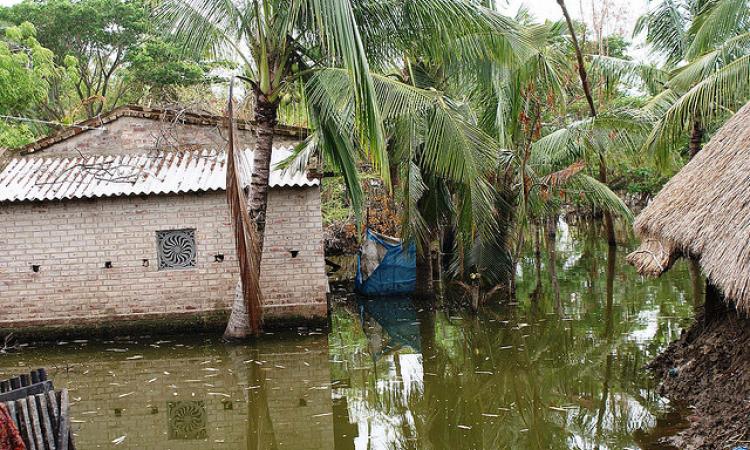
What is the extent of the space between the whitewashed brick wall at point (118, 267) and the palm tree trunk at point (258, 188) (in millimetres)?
979

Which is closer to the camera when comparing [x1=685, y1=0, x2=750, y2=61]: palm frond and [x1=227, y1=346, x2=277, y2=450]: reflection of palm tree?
[x1=227, y1=346, x2=277, y2=450]: reflection of palm tree

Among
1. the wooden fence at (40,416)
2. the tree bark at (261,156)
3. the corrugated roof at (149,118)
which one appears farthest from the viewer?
the corrugated roof at (149,118)

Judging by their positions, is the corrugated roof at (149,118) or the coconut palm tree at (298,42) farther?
the corrugated roof at (149,118)

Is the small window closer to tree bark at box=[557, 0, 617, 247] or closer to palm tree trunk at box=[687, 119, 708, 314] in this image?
tree bark at box=[557, 0, 617, 247]

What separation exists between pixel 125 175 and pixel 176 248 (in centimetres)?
164

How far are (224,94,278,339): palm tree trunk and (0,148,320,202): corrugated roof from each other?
915 millimetres

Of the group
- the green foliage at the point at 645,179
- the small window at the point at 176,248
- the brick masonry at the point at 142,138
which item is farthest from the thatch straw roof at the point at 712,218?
the green foliage at the point at 645,179

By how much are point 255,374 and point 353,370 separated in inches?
51.3

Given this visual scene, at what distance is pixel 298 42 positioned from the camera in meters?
10.7

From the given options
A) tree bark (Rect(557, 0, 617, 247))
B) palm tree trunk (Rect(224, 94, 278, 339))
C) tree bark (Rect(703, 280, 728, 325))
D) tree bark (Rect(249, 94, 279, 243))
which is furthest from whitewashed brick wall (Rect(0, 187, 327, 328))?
tree bark (Rect(703, 280, 728, 325))

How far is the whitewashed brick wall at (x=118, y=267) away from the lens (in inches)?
486

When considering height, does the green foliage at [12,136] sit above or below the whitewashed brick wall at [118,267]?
above

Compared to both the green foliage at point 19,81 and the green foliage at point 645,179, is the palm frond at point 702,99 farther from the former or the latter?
the green foliage at point 19,81

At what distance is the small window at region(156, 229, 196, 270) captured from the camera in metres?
12.4
